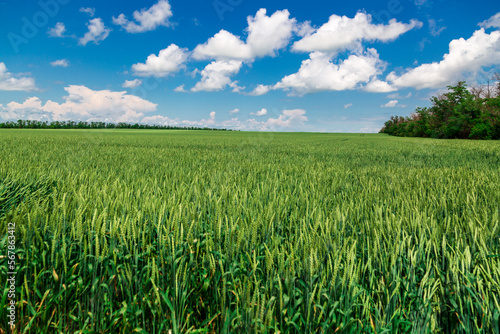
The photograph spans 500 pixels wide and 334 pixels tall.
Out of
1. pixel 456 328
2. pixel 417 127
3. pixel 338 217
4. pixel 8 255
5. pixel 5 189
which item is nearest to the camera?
pixel 456 328

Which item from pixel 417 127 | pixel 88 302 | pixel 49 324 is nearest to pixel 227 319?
pixel 88 302

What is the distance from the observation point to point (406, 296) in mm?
1299

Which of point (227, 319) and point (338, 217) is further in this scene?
point (338, 217)

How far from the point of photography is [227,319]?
1121 millimetres

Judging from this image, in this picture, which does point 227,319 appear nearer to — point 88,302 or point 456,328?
point 88,302

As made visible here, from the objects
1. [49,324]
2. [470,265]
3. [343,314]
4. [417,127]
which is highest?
[417,127]

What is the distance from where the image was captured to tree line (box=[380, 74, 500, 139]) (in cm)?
3162

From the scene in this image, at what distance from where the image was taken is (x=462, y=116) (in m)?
35.1

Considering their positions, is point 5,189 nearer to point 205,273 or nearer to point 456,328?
point 205,273

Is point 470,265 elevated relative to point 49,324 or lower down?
elevated

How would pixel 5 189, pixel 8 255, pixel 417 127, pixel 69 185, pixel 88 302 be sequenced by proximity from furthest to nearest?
1. pixel 417 127
2. pixel 69 185
3. pixel 5 189
4. pixel 8 255
5. pixel 88 302

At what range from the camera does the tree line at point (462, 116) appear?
1245 inches

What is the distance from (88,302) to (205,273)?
61cm

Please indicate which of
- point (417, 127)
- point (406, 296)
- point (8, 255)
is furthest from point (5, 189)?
point (417, 127)
